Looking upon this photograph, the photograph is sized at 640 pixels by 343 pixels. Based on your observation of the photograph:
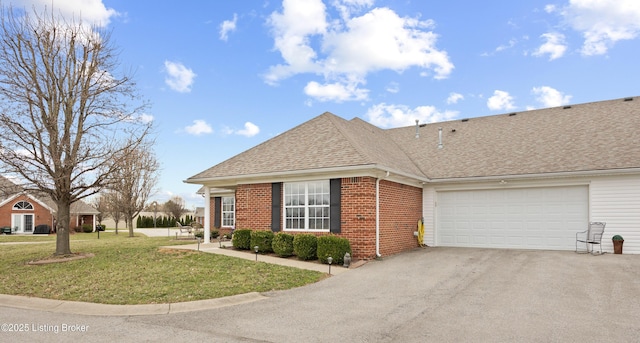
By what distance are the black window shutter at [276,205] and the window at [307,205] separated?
8.9 inches

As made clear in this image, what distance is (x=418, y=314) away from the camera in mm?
6895

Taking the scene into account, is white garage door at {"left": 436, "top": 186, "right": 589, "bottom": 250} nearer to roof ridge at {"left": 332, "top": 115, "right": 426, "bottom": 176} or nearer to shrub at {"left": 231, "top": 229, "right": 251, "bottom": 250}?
roof ridge at {"left": 332, "top": 115, "right": 426, "bottom": 176}

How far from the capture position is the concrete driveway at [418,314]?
5.88m

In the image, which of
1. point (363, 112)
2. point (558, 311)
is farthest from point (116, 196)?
point (558, 311)

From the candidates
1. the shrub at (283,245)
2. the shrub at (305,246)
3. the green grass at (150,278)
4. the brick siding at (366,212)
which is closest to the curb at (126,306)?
the green grass at (150,278)

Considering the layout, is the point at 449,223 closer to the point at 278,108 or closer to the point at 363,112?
the point at 363,112

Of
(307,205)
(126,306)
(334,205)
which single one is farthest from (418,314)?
(307,205)

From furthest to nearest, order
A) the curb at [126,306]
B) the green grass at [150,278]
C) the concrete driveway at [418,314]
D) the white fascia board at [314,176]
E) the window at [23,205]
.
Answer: the window at [23,205], the white fascia board at [314,176], the green grass at [150,278], the curb at [126,306], the concrete driveway at [418,314]

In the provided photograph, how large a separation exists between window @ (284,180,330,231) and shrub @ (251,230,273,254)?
2.48ft

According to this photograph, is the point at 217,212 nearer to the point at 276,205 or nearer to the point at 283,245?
the point at 276,205

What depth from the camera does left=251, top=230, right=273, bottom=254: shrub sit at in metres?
13.6

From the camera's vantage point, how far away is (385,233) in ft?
44.5

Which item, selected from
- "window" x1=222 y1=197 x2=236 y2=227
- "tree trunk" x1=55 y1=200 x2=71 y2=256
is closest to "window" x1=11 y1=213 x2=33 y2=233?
"window" x1=222 y1=197 x2=236 y2=227

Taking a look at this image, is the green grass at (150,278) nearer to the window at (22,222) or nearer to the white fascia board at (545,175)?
the white fascia board at (545,175)
